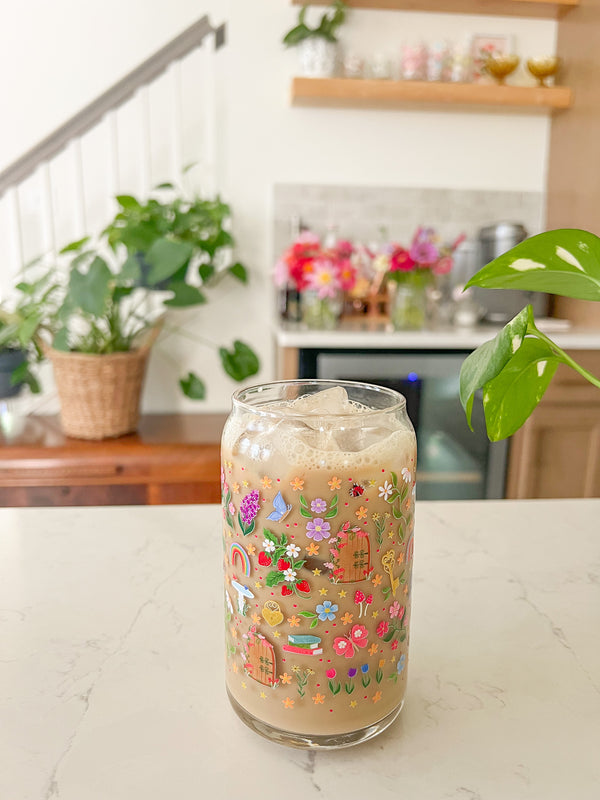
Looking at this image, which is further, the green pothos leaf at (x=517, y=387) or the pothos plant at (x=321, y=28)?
the pothos plant at (x=321, y=28)

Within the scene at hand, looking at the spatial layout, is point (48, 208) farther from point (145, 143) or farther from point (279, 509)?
point (279, 509)

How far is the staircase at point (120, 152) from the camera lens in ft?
8.16

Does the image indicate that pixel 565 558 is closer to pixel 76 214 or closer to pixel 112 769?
pixel 112 769

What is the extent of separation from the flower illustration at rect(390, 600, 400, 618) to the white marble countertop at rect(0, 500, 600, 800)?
0.27 feet

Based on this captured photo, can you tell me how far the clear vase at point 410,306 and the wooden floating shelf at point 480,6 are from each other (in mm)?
1054

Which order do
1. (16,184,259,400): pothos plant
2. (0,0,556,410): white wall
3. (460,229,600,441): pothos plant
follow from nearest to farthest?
(460,229,600,441): pothos plant → (16,184,259,400): pothos plant → (0,0,556,410): white wall

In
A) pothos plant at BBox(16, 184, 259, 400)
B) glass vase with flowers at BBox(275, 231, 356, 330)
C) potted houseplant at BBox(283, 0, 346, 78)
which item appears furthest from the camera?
potted houseplant at BBox(283, 0, 346, 78)

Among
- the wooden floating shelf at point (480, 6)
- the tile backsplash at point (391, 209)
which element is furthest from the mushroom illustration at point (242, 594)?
the wooden floating shelf at point (480, 6)

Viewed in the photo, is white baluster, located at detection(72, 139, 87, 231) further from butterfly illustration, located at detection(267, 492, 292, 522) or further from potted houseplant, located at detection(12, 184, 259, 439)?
butterfly illustration, located at detection(267, 492, 292, 522)

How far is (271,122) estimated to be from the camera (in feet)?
8.56

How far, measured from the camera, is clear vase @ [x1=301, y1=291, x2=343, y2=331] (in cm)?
235

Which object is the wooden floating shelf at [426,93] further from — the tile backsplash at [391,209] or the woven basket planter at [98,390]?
the woven basket planter at [98,390]

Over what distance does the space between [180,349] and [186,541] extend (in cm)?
201

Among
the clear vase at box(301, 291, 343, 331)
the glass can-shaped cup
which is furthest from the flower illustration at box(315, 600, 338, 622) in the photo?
the clear vase at box(301, 291, 343, 331)
